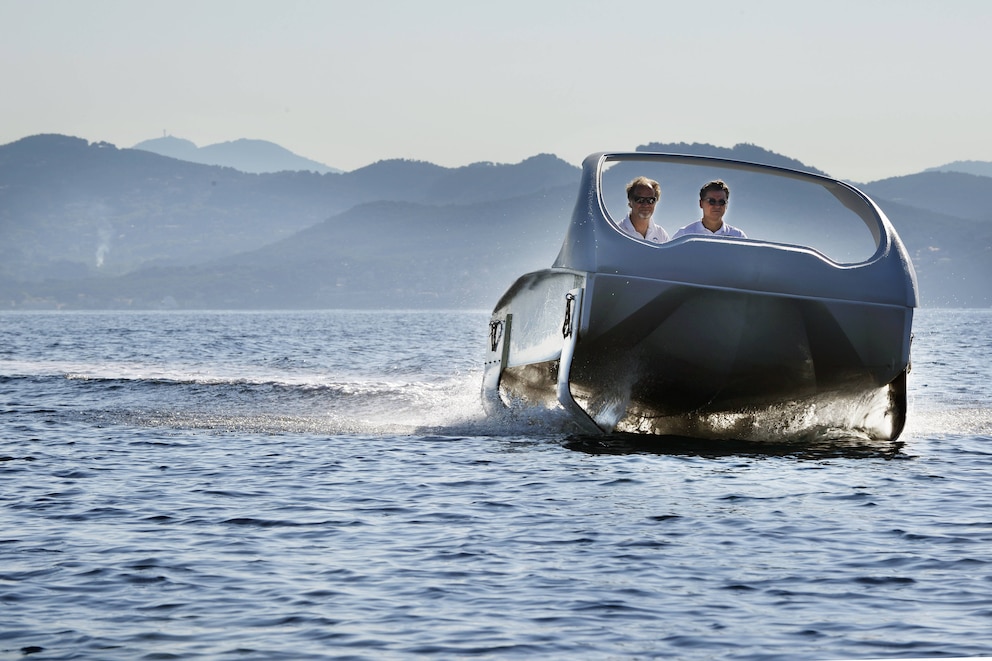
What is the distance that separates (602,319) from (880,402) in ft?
9.57

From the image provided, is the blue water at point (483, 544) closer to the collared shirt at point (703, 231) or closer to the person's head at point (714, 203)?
the collared shirt at point (703, 231)

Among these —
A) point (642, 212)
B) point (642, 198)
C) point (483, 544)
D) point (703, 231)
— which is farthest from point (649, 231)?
point (483, 544)

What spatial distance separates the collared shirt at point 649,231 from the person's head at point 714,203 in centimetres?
40

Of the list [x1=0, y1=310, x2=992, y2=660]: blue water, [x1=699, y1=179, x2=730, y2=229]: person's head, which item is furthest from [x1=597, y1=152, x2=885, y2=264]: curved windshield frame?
[x1=0, y1=310, x2=992, y2=660]: blue water

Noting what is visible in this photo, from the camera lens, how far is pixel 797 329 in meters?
11.0

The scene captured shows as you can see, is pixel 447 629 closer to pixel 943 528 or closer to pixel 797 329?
pixel 943 528

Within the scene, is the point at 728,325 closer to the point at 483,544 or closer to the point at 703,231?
the point at 703,231

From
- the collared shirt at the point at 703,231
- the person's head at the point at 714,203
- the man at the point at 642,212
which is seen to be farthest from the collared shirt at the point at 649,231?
the person's head at the point at 714,203

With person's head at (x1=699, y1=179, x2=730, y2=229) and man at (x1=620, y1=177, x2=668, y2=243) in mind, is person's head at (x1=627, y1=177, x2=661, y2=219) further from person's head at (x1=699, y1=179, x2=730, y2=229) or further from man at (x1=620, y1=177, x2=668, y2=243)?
person's head at (x1=699, y1=179, x2=730, y2=229)

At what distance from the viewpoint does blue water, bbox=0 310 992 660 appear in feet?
19.4

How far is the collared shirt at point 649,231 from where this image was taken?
38.3 feet

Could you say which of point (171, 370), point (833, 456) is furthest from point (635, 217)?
point (171, 370)

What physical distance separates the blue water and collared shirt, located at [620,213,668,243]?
188cm

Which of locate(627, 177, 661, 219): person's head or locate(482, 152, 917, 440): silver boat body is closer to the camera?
locate(482, 152, 917, 440): silver boat body
